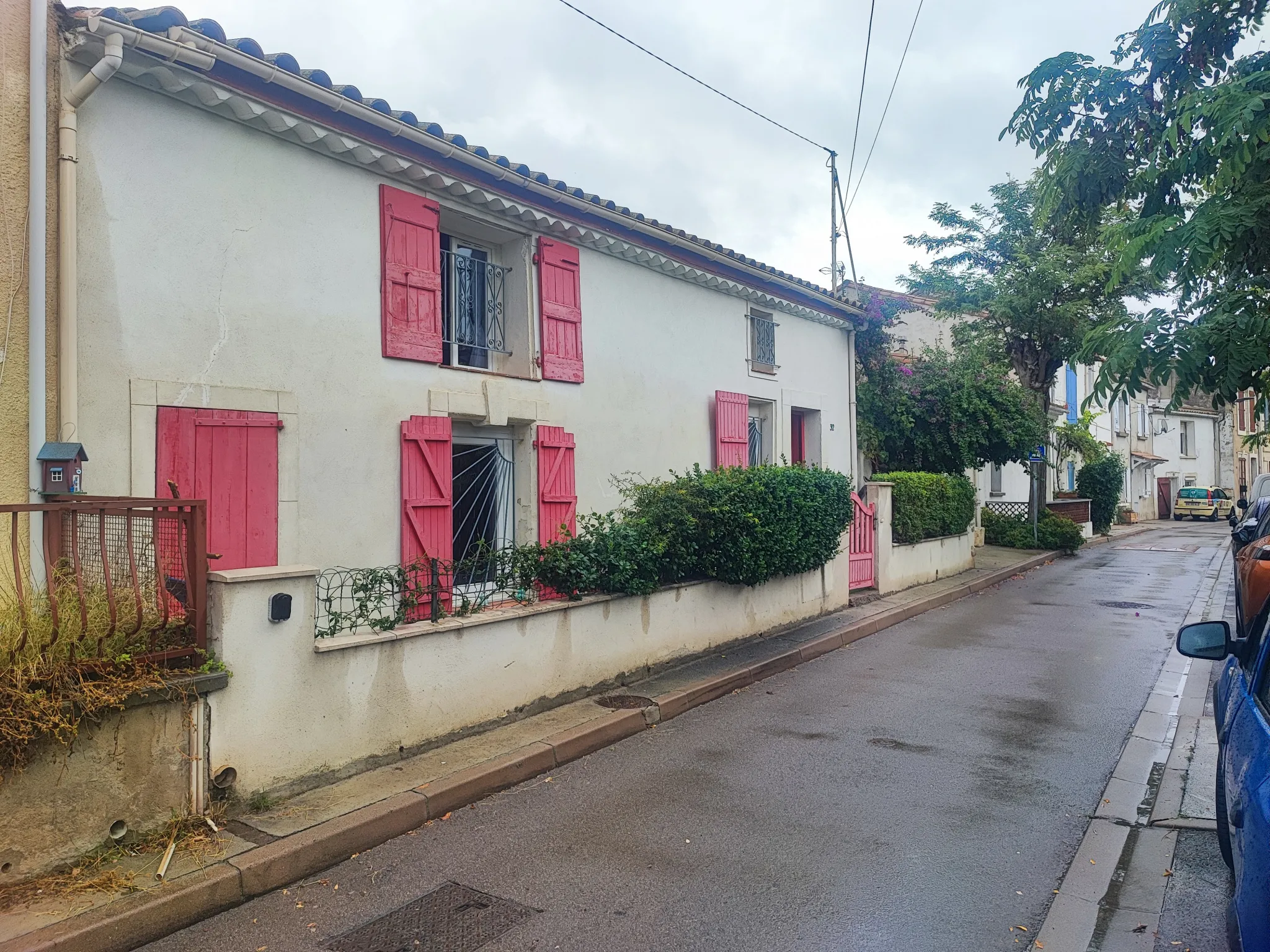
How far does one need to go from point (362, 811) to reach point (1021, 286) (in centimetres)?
1915

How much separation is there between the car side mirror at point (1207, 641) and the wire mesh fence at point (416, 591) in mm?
4255

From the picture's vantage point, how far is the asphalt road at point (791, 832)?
361cm

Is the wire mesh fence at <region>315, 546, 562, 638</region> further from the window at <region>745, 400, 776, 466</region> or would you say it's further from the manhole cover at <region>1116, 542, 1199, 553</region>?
the manhole cover at <region>1116, 542, 1199, 553</region>

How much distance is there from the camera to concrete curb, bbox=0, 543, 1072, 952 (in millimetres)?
3393

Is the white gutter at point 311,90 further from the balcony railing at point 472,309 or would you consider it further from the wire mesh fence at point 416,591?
the wire mesh fence at point 416,591

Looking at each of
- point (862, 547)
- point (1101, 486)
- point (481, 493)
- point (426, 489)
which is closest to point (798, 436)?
point (862, 547)

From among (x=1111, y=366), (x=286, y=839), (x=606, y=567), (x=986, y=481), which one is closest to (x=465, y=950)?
(x=286, y=839)

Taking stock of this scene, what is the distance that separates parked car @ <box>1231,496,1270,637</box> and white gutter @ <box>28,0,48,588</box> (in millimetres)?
8098

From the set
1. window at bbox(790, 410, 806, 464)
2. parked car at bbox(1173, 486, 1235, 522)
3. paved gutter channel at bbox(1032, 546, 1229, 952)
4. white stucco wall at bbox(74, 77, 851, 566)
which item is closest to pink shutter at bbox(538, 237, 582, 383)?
white stucco wall at bbox(74, 77, 851, 566)

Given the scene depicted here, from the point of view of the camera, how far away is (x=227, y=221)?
612cm

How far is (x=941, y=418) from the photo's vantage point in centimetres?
1585

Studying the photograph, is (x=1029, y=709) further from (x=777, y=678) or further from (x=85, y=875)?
(x=85, y=875)

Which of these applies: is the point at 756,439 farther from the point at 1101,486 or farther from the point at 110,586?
the point at 1101,486

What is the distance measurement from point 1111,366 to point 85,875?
6.20 meters
